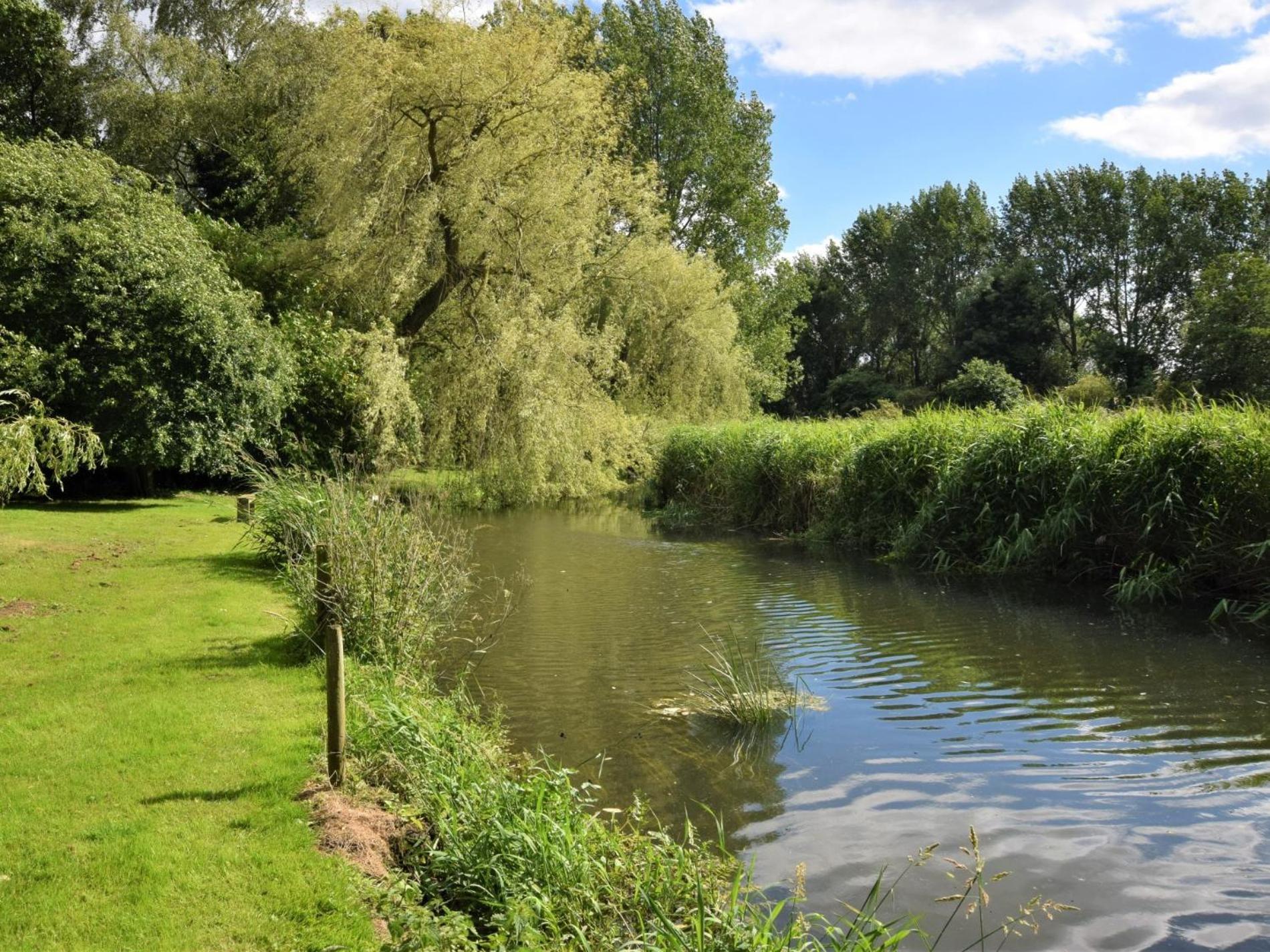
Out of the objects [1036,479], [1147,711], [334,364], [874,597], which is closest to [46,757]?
[1147,711]

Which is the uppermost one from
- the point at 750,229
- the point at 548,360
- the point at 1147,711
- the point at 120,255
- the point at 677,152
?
the point at 677,152

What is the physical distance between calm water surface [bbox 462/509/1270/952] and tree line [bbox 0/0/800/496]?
864 centimetres

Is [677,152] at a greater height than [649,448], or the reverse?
[677,152]

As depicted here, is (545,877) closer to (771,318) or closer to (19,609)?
(19,609)

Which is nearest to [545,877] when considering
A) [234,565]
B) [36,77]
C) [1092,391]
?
[234,565]

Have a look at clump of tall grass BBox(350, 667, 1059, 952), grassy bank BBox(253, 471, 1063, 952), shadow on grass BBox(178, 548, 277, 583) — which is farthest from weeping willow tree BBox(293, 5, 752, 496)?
clump of tall grass BBox(350, 667, 1059, 952)

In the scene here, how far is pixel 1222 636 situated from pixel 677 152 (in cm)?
3399

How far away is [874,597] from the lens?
13250 mm

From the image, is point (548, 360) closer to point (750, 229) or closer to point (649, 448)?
point (649, 448)

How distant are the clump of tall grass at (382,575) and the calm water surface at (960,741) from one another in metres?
0.95

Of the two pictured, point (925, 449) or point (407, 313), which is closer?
point (925, 449)

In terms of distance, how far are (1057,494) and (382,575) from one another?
10403 mm

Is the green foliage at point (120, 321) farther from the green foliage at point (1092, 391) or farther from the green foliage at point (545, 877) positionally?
the green foliage at point (1092, 391)

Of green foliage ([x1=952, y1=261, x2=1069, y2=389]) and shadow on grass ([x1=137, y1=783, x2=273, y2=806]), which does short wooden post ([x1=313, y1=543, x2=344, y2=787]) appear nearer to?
shadow on grass ([x1=137, y1=783, x2=273, y2=806])
